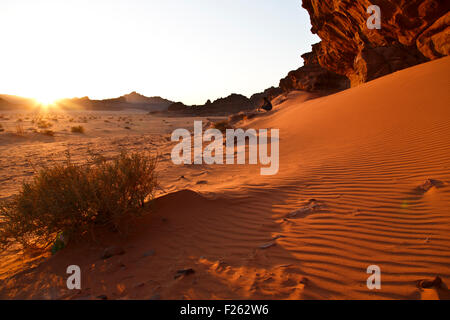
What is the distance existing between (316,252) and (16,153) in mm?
12842

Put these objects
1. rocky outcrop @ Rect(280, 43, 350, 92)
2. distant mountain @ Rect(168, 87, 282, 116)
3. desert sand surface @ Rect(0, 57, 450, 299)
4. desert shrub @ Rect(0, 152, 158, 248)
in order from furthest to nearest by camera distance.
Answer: distant mountain @ Rect(168, 87, 282, 116) < rocky outcrop @ Rect(280, 43, 350, 92) < desert shrub @ Rect(0, 152, 158, 248) < desert sand surface @ Rect(0, 57, 450, 299)

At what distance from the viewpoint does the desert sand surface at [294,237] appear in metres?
2.63

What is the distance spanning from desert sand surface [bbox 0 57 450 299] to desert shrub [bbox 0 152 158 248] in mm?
258

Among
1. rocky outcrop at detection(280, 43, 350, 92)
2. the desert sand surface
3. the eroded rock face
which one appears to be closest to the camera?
the desert sand surface

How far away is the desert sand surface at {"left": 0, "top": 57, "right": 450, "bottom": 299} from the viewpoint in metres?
2.63

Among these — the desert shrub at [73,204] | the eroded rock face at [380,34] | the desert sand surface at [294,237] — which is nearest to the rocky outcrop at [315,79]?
the eroded rock face at [380,34]

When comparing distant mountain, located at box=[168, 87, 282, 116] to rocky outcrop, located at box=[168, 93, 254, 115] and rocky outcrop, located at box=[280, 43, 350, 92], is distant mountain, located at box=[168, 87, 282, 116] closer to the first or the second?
rocky outcrop, located at box=[168, 93, 254, 115]

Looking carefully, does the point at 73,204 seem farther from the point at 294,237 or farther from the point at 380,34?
the point at 380,34

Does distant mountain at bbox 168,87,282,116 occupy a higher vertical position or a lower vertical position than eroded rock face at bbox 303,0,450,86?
higher

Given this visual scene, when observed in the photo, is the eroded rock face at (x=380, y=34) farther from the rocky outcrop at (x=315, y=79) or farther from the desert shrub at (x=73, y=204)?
the desert shrub at (x=73, y=204)

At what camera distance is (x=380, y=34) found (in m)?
15.4

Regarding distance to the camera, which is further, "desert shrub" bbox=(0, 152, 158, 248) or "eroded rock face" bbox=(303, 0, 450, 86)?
"eroded rock face" bbox=(303, 0, 450, 86)

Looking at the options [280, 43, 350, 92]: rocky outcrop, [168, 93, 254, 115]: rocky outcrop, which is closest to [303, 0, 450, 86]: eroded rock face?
[280, 43, 350, 92]: rocky outcrop
